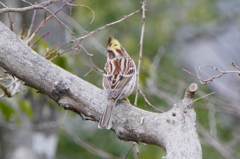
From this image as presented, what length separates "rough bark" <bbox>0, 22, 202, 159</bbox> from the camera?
335 centimetres

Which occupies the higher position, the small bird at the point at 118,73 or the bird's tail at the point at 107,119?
the small bird at the point at 118,73

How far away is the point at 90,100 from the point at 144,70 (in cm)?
326

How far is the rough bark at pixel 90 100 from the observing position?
335cm

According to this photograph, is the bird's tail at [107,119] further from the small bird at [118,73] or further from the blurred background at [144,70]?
the blurred background at [144,70]

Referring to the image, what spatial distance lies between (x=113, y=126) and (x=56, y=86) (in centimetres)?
58

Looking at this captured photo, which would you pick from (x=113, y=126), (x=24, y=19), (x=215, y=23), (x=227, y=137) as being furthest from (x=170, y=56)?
(x=113, y=126)

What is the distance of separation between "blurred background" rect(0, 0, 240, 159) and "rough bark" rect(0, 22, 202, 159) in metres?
1.84

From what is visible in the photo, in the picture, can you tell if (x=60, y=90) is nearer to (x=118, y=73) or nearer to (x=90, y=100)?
(x=90, y=100)

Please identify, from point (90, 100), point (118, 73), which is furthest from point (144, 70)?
point (90, 100)

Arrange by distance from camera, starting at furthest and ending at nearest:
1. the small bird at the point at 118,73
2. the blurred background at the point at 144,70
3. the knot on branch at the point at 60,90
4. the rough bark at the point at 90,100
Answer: the blurred background at the point at 144,70 → the small bird at the point at 118,73 → the knot on branch at the point at 60,90 → the rough bark at the point at 90,100

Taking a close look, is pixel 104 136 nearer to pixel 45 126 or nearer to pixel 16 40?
pixel 45 126

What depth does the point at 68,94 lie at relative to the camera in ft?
11.7

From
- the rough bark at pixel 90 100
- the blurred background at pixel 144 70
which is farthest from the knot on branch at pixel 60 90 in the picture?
the blurred background at pixel 144 70

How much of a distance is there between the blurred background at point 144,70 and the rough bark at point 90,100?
184 centimetres
